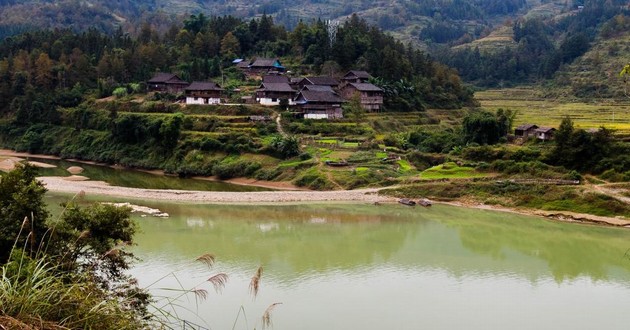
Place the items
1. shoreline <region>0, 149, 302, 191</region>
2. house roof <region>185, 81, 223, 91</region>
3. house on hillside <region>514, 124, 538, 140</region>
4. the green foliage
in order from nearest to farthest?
shoreline <region>0, 149, 302, 191</region> < the green foliage < house on hillside <region>514, 124, 538, 140</region> < house roof <region>185, 81, 223, 91</region>

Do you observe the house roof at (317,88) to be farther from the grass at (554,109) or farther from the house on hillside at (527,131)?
the house on hillside at (527,131)

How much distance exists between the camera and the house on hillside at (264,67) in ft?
187

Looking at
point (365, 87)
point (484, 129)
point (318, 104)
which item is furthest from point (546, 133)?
point (318, 104)

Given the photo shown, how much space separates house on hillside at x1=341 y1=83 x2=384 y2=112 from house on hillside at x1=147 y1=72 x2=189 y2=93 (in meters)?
14.4

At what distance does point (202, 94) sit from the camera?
50688 mm

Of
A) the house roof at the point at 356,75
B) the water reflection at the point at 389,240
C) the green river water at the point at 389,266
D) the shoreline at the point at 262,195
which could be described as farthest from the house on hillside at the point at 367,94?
the green river water at the point at 389,266

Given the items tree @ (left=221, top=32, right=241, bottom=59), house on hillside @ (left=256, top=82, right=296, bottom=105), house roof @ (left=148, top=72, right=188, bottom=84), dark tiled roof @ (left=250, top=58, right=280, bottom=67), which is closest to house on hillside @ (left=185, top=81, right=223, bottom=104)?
house on hillside @ (left=256, top=82, right=296, bottom=105)

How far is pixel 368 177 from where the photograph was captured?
121 ft

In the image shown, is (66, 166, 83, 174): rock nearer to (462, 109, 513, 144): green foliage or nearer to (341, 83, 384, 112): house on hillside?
(341, 83, 384, 112): house on hillside

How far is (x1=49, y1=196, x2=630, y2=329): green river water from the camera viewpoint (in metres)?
16.7

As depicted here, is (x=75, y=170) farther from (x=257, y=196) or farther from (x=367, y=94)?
(x=367, y=94)

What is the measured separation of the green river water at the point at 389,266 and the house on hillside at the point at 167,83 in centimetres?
2397

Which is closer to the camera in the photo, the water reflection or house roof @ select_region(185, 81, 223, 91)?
the water reflection

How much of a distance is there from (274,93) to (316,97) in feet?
12.9
